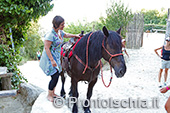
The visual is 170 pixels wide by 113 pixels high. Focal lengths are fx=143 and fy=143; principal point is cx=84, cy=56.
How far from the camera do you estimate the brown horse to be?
211 centimetres

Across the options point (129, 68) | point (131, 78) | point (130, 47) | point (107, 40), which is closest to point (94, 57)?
point (107, 40)

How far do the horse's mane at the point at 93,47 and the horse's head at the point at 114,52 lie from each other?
0.05ft

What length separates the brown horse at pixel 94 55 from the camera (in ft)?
6.92

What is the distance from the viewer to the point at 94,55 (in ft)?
7.83

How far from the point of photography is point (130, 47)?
11.2m

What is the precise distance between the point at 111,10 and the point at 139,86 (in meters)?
5.72

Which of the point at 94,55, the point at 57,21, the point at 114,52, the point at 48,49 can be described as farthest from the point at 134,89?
the point at 57,21

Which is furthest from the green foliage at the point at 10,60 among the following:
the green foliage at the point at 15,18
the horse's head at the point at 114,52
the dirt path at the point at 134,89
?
the horse's head at the point at 114,52

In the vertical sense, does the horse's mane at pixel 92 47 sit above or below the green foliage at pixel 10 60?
above

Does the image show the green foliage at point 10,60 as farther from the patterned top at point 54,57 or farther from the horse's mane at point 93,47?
the horse's mane at point 93,47

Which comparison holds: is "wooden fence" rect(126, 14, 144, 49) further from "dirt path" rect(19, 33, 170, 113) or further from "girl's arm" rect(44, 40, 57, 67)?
"girl's arm" rect(44, 40, 57, 67)

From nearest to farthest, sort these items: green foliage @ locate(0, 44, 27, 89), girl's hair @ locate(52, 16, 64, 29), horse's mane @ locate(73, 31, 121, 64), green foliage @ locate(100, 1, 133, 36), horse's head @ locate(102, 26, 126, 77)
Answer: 1. horse's head @ locate(102, 26, 126, 77)
2. horse's mane @ locate(73, 31, 121, 64)
3. girl's hair @ locate(52, 16, 64, 29)
4. green foliage @ locate(0, 44, 27, 89)
5. green foliage @ locate(100, 1, 133, 36)

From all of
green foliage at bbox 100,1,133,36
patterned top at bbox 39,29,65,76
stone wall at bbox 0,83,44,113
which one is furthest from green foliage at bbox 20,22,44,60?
patterned top at bbox 39,29,65,76

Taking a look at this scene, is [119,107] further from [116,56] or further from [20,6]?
[20,6]
